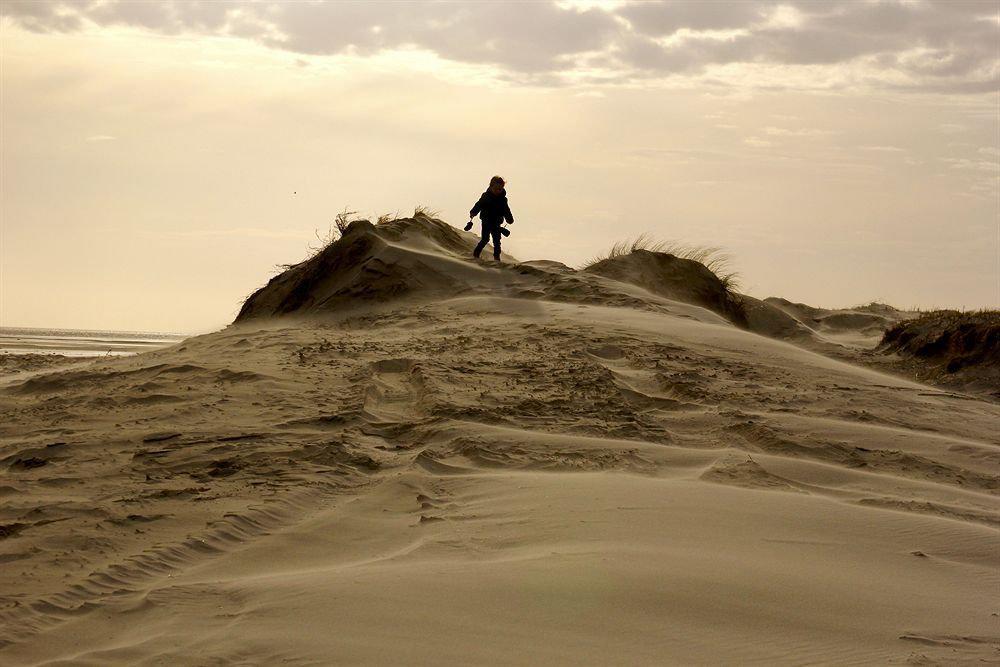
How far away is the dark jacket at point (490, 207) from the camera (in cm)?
1309

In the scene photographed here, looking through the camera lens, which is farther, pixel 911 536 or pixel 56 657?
pixel 911 536

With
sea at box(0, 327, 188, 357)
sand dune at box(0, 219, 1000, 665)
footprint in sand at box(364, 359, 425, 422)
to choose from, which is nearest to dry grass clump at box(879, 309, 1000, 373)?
sand dune at box(0, 219, 1000, 665)

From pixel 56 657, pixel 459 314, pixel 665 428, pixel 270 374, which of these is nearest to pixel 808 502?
pixel 665 428

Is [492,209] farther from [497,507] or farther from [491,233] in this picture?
[497,507]

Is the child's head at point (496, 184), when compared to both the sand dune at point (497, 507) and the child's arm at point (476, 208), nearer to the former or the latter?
the child's arm at point (476, 208)

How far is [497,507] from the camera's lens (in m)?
4.39

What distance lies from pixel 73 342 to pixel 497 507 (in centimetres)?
2028

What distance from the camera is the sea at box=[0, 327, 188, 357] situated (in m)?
18.4

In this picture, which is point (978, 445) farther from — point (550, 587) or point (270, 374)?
point (270, 374)

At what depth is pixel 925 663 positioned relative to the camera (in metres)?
2.87

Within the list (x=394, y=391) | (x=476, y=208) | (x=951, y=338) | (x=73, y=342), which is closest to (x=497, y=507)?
(x=394, y=391)

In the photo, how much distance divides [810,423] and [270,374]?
389 centimetres

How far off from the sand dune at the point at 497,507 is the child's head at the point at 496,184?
4350 millimetres

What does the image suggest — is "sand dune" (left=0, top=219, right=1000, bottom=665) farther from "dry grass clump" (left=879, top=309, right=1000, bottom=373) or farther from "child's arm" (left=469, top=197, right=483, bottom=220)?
"child's arm" (left=469, top=197, right=483, bottom=220)
